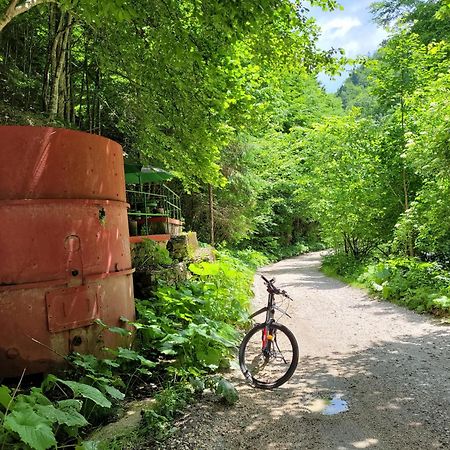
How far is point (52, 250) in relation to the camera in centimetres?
453

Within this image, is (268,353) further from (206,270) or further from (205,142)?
(205,142)

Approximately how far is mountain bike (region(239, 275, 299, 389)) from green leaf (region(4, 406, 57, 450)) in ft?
10.1

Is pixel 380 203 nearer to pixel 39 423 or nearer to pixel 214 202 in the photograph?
pixel 214 202

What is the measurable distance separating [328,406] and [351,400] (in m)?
0.32

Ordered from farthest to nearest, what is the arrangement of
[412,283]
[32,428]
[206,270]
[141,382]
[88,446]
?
[412,283] < [206,270] < [141,382] < [88,446] < [32,428]

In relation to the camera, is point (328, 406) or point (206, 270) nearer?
point (328, 406)

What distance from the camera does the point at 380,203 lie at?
1561cm

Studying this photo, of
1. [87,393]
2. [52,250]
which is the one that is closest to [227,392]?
[87,393]

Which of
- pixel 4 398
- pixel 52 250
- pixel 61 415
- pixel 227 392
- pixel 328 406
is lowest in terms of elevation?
pixel 328 406

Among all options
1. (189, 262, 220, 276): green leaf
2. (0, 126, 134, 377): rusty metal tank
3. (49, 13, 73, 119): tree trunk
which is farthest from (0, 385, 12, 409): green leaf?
(49, 13, 73, 119): tree trunk

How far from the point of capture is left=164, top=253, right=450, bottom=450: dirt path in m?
3.89

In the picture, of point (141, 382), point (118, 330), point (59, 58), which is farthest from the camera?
point (59, 58)

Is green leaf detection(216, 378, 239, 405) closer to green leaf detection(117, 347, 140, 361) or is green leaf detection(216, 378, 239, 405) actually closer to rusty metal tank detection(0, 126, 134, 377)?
green leaf detection(117, 347, 140, 361)

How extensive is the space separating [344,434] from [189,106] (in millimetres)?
6437
